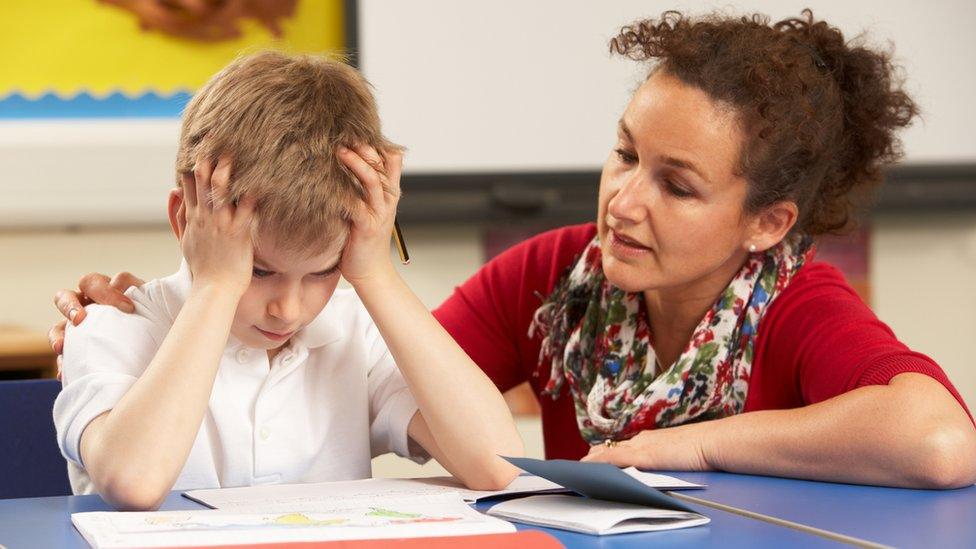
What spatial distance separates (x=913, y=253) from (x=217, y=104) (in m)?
2.36

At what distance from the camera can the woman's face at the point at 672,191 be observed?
5.13 feet

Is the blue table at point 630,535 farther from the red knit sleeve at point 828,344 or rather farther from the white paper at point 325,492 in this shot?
the red knit sleeve at point 828,344

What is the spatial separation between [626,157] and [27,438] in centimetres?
84

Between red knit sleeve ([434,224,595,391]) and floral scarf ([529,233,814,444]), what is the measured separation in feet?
0.10

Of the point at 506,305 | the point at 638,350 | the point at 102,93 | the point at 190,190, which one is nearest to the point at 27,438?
the point at 190,190

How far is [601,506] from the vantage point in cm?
112

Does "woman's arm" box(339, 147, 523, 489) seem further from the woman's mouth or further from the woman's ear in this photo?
the woman's ear

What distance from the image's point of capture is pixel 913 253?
3.16 metres

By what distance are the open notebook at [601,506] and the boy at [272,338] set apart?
156mm

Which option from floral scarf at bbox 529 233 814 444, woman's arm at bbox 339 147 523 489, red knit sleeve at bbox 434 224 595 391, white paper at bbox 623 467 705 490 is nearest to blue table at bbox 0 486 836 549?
white paper at bbox 623 467 705 490

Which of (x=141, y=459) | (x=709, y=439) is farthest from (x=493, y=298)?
(x=141, y=459)

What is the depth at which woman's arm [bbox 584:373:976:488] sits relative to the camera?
1.29m

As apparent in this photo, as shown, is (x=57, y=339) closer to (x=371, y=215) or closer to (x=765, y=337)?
(x=371, y=215)

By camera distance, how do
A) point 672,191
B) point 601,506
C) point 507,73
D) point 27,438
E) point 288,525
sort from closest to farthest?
1. point 288,525
2. point 601,506
3. point 27,438
4. point 672,191
5. point 507,73
